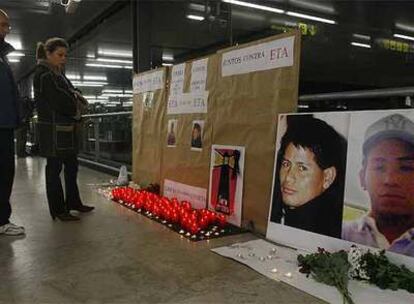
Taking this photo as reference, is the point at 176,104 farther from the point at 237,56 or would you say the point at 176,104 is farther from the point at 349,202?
the point at 349,202

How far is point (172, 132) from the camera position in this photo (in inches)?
157

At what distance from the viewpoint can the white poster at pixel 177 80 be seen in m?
3.83

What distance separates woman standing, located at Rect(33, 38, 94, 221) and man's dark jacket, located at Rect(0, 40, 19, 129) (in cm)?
29

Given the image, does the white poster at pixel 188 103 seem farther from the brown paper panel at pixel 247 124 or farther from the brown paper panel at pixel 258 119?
the brown paper panel at pixel 258 119

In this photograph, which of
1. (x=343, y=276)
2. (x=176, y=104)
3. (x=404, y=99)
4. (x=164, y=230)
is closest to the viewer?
(x=343, y=276)

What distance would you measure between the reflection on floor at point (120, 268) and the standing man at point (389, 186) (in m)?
0.54

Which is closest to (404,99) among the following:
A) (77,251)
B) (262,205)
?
(262,205)

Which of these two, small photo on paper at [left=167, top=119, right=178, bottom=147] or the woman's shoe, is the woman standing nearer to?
the woman's shoe

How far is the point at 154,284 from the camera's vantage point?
203 cm

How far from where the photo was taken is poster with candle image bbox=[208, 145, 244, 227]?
304 centimetres

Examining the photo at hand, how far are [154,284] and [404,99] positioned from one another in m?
1.66

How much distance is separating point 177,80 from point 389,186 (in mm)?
2347

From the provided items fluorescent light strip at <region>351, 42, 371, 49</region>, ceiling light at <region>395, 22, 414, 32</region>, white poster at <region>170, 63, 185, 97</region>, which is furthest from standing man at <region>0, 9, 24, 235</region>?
ceiling light at <region>395, 22, 414, 32</region>

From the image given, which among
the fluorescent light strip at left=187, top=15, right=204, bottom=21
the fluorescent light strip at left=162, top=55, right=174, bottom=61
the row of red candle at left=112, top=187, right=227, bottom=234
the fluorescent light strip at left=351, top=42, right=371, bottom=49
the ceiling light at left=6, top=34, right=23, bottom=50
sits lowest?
the row of red candle at left=112, top=187, right=227, bottom=234
